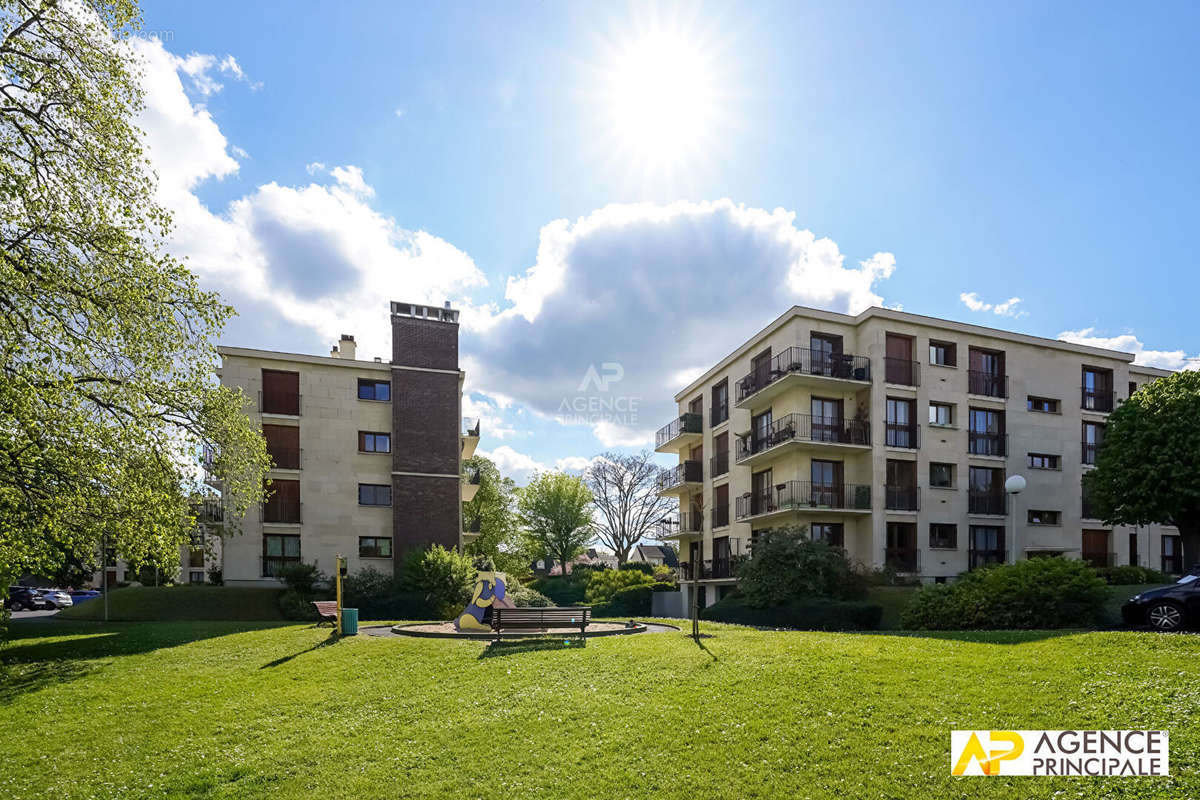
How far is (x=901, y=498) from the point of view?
30031 mm

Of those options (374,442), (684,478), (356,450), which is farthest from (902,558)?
(356,450)

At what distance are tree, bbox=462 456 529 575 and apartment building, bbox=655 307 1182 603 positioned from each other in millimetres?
23499

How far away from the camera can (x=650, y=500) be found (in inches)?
2377

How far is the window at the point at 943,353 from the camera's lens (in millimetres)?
31781

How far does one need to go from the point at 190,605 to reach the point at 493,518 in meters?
26.8

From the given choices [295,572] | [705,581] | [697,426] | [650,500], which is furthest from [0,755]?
[650,500]

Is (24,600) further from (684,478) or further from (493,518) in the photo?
(684,478)

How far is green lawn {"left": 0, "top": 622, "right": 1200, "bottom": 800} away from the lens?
7.56 meters

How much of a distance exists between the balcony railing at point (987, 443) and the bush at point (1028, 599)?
14.7 m

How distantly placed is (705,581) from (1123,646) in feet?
86.2

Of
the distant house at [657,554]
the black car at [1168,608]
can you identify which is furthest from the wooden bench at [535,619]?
the distant house at [657,554]

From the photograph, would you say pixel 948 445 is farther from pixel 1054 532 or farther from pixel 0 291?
pixel 0 291

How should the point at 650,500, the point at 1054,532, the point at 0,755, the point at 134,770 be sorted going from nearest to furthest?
the point at 134,770, the point at 0,755, the point at 1054,532, the point at 650,500

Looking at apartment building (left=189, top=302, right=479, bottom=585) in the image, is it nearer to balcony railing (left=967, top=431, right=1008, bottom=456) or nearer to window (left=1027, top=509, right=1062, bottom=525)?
balcony railing (left=967, top=431, right=1008, bottom=456)
